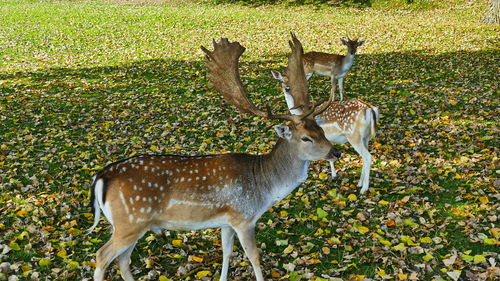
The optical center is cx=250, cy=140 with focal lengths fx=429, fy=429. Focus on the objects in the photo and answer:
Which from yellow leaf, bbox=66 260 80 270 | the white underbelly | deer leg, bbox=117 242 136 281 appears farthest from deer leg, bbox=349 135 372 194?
yellow leaf, bbox=66 260 80 270

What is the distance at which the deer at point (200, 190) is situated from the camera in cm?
417

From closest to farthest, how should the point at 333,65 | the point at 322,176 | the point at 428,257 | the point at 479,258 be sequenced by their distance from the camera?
the point at 479,258 < the point at 428,257 < the point at 322,176 < the point at 333,65

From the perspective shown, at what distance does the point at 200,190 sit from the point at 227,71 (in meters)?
1.79

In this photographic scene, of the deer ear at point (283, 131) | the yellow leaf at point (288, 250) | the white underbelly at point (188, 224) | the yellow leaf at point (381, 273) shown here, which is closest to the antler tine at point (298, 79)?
the deer ear at point (283, 131)

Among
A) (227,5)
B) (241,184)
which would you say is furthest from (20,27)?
(241,184)

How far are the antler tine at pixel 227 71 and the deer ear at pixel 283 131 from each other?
0.88m

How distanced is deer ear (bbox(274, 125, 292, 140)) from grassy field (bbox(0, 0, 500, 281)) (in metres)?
1.63

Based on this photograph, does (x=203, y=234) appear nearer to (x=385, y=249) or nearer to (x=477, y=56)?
(x=385, y=249)

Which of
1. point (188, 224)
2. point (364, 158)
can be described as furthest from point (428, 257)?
point (188, 224)

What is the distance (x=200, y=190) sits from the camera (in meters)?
4.35

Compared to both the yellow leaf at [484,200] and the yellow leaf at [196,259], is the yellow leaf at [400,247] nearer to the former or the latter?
the yellow leaf at [484,200]

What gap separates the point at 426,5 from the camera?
27594 mm

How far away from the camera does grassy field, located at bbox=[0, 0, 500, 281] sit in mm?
5281

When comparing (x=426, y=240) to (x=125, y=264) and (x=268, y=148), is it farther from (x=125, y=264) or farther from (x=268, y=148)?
(x=268, y=148)
